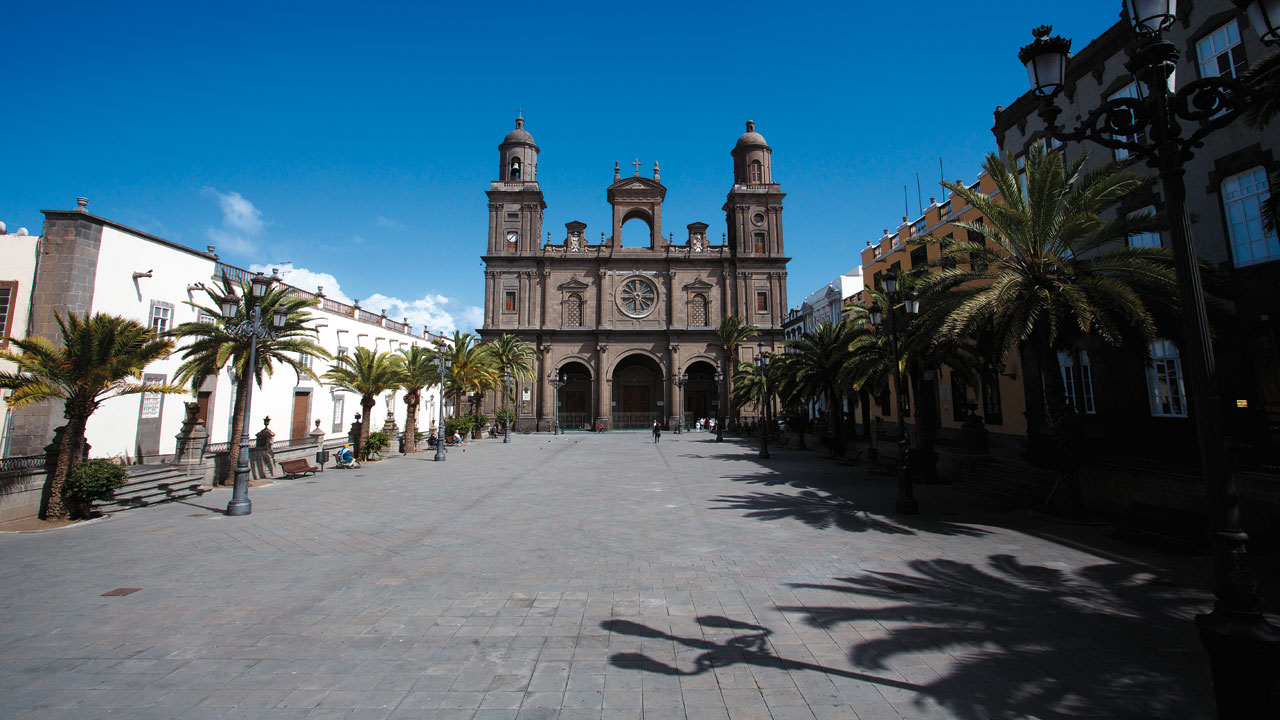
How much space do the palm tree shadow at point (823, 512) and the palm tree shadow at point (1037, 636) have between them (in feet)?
7.74

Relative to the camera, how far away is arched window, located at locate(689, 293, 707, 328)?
1871 inches

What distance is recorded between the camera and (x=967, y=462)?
599 inches

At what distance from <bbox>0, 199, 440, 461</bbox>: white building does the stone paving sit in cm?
1058

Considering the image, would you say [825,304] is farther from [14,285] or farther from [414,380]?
[14,285]

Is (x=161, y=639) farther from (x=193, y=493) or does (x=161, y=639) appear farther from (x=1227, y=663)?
(x=193, y=493)

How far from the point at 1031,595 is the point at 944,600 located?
115 centimetres

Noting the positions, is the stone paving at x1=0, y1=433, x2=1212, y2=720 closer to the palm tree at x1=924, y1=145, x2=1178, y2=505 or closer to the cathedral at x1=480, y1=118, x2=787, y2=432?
the palm tree at x1=924, y1=145, x2=1178, y2=505

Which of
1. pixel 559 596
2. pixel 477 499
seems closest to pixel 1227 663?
pixel 559 596

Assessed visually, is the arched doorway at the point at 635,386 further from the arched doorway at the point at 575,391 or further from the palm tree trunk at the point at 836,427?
the palm tree trunk at the point at 836,427

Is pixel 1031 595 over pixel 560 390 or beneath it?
beneath

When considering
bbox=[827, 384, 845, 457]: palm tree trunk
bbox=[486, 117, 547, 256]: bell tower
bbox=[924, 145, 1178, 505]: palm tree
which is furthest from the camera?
bbox=[486, 117, 547, 256]: bell tower

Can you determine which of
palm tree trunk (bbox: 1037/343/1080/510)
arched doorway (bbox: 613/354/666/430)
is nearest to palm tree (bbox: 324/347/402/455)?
palm tree trunk (bbox: 1037/343/1080/510)

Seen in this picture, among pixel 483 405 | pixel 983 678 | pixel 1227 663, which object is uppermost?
pixel 483 405

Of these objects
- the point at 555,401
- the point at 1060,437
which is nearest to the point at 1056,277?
the point at 1060,437
